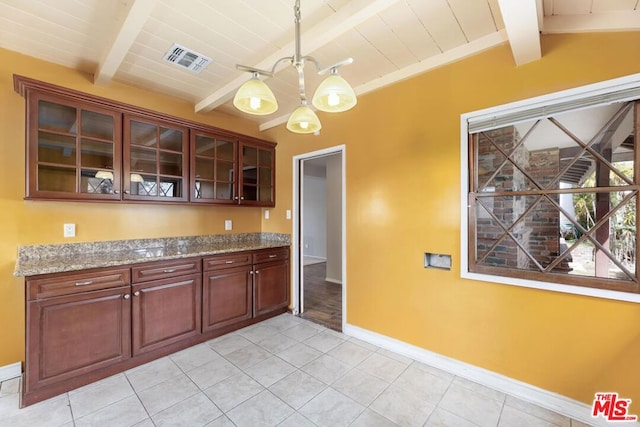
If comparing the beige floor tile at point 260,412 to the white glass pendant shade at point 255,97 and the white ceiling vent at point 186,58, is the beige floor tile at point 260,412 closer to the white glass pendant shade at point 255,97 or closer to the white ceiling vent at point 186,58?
the white glass pendant shade at point 255,97

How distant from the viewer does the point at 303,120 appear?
5.39 feet

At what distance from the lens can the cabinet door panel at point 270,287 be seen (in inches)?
125

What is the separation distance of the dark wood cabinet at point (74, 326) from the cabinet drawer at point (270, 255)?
128 centimetres

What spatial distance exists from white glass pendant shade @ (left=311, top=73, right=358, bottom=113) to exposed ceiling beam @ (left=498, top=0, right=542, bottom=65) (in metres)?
0.93

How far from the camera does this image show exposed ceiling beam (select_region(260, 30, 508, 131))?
1.96 m

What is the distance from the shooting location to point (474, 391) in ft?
6.46

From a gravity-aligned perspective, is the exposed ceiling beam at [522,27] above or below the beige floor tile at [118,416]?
above

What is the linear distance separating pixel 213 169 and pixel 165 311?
5.10 ft

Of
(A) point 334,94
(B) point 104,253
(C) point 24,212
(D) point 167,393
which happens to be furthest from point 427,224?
(C) point 24,212

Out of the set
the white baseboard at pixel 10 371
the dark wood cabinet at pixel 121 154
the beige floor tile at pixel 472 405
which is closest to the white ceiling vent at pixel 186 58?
the dark wood cabinet at pixel 121 154

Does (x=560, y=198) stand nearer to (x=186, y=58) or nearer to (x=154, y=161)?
(x=186, y=58)

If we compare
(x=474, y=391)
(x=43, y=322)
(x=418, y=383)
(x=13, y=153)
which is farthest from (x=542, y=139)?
(x=13, y=153)

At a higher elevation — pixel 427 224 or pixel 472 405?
pixel 427 224

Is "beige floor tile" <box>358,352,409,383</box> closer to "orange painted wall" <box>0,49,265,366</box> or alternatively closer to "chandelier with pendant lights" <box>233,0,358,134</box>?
"chandelier with pendant lights" <box>233,0,358,134</box>
